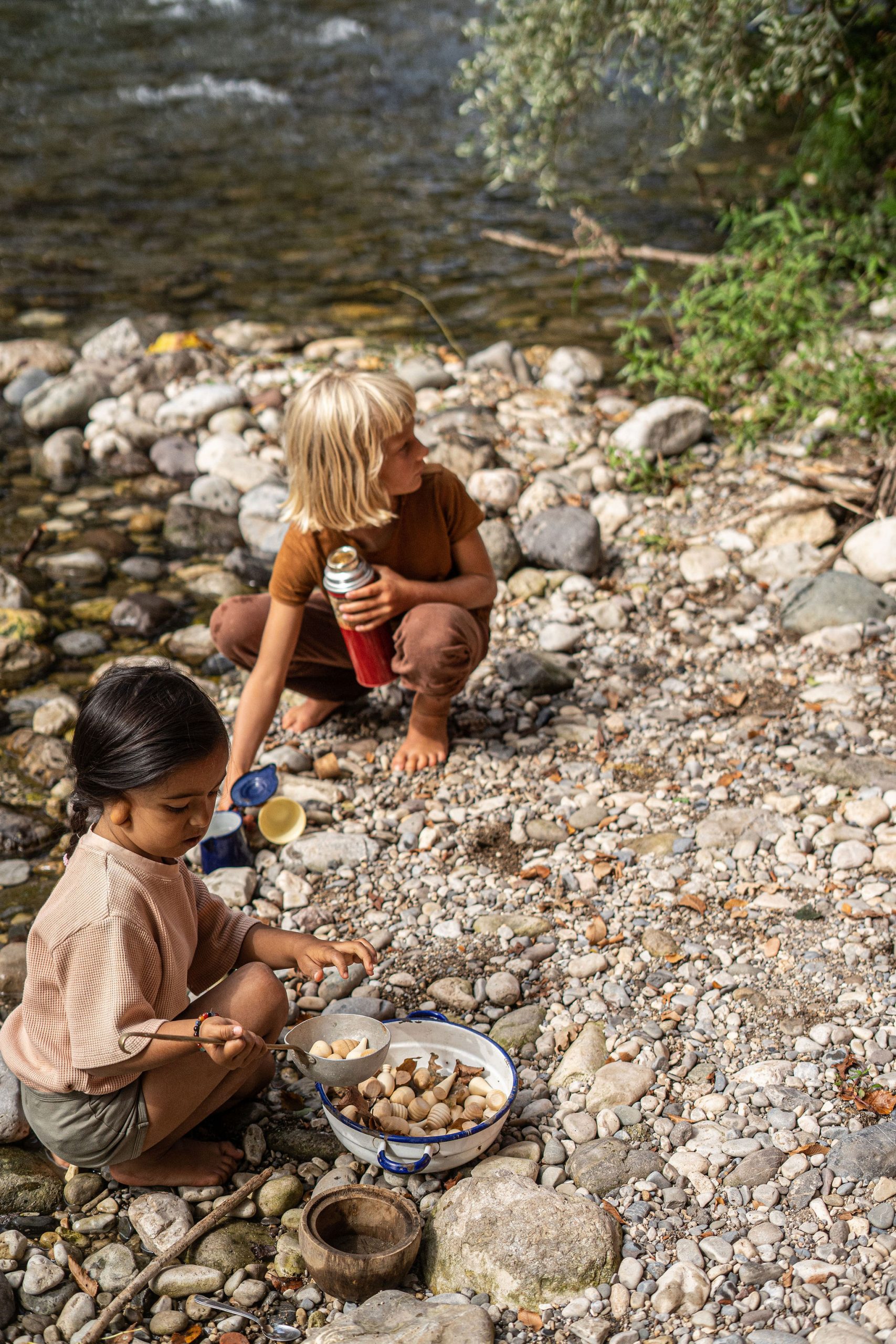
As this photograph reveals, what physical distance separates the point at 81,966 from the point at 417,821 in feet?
5.27

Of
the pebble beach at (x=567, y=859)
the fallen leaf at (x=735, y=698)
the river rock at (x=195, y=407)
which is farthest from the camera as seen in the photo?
the river rock at (x=195, y=407)

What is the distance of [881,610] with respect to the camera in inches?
175

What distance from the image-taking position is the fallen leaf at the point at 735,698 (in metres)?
4.18

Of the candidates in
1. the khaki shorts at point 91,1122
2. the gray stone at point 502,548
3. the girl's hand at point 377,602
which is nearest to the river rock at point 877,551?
the gray stone at point 502,548

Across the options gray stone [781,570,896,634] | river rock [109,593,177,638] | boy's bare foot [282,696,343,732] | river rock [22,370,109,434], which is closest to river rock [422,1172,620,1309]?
boy's bare foot [282,696,343,732]

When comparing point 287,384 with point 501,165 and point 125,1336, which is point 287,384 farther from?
point 125,1336

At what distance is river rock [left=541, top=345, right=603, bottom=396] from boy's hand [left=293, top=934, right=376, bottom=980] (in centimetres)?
449

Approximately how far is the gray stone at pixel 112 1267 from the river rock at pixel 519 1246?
0.60 metres

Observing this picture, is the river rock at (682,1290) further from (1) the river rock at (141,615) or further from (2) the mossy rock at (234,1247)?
(1) the river rock at (141,615)

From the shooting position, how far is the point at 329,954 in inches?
103

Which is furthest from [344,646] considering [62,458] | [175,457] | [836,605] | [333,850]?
[62,458]

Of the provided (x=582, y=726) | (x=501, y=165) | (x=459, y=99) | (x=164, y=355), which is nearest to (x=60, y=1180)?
(x=582, y=726)

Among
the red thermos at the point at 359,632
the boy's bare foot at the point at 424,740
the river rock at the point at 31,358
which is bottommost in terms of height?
the river rock at the point at 31,358

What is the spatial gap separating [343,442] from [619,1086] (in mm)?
1848
